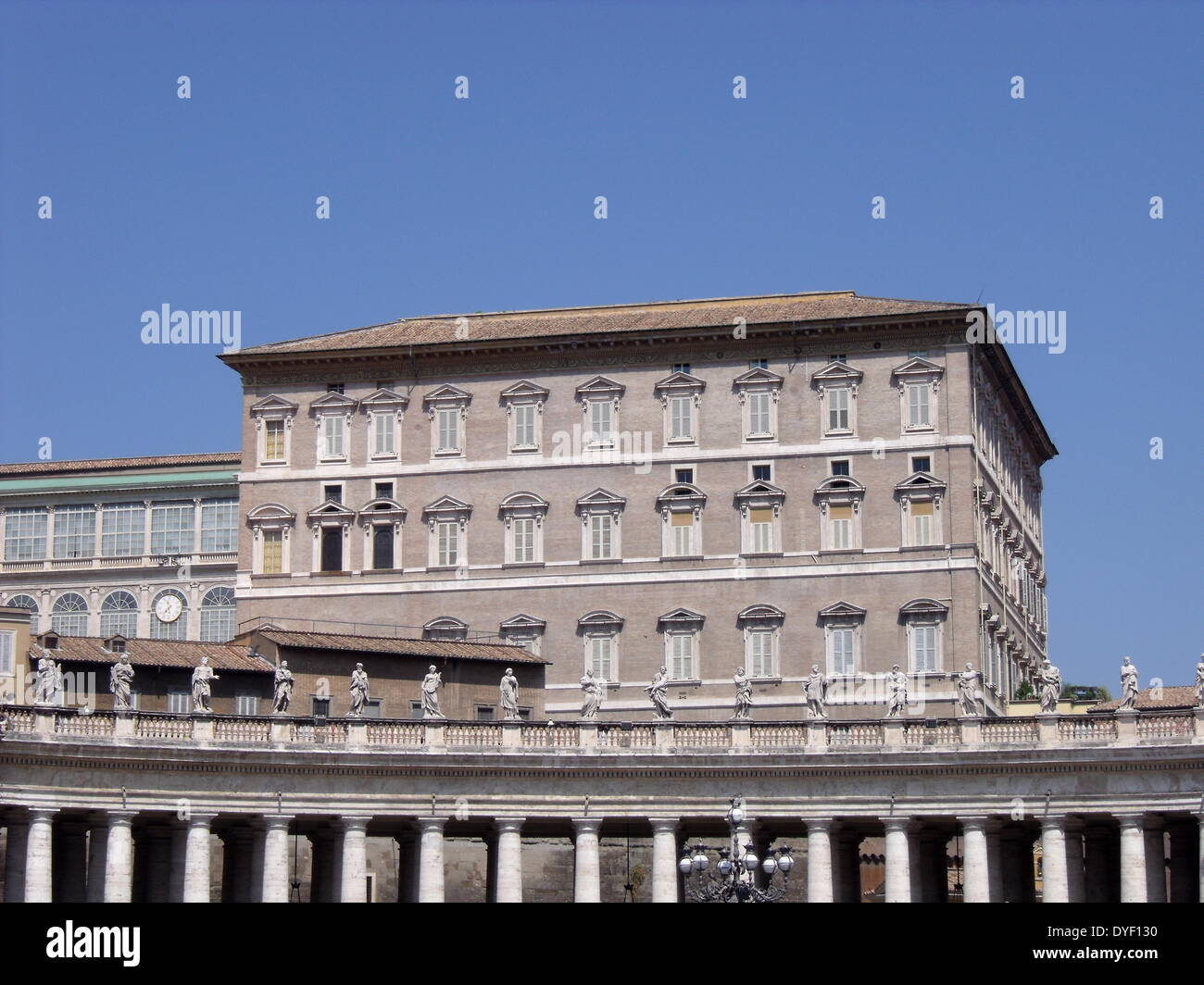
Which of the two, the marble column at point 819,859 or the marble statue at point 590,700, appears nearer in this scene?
the marble column at point 819,859

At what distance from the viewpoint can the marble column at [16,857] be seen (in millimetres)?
75812

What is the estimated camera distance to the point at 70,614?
13738 cm

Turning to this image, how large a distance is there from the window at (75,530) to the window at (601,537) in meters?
40.6

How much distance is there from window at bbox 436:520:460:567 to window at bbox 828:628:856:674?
58.6ft

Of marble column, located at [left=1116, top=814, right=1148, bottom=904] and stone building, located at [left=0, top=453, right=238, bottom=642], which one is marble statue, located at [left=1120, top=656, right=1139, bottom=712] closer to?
marble column, located at [left=1116, top=814, right=1148, bottom=904]

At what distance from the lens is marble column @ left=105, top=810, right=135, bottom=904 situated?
253ft

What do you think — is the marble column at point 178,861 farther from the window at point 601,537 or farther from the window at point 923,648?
the window at point 923,648

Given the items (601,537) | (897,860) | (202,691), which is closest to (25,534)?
(601,537)

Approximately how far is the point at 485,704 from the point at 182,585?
A: 40871 mm

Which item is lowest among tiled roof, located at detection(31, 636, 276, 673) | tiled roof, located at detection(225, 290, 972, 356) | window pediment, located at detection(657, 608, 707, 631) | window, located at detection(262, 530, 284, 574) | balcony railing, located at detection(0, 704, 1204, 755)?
balcony railing, located at detection(0, 704, 1204, 755)

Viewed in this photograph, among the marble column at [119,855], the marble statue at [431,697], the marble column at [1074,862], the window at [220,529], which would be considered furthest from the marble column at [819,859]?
the window at [220,529]

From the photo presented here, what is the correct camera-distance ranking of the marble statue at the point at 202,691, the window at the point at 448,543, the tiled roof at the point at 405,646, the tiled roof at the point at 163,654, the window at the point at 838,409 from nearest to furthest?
1. the marble statue at the point at 202,691
2. the tiled roof at the point at 163,654
3. the tiled roof at the point at 405,646
4. the window at the point at 838,409
5. the window at the point at 448,543

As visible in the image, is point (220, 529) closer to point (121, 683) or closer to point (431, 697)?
point (121, 683)

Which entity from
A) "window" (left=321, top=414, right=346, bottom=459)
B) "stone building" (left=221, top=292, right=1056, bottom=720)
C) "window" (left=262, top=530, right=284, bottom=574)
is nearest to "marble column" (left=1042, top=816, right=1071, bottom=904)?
"stone building" (left=221, top=292, right=1056, bottom=720)
